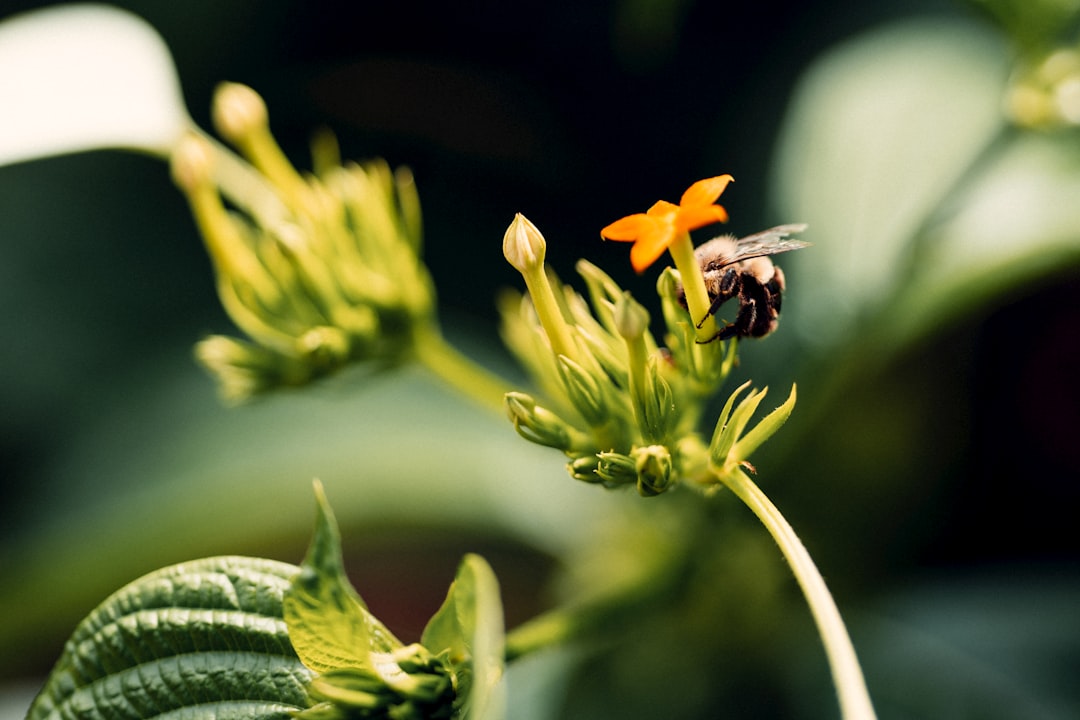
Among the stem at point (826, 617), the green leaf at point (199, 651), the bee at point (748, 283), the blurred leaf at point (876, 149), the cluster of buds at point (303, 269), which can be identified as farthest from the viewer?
the blurred leaf at point (876, 149)

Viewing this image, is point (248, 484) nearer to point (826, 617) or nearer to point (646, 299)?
point (646, 299)

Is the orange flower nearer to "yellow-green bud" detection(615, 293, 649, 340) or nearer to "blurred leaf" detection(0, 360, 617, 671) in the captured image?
"yellow-green bud" detection(615, 293, 649, 340)

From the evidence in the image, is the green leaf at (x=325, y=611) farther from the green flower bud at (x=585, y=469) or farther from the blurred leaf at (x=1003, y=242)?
the blurred leaf at (x=1003, y=242)

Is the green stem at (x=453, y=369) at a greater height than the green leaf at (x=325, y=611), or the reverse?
the green stem at (x=453, y=369)

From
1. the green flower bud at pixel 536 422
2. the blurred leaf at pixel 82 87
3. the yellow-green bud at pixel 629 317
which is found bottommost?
the green flower bud at pixel 536 422

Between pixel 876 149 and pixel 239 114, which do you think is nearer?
pixel 239 114

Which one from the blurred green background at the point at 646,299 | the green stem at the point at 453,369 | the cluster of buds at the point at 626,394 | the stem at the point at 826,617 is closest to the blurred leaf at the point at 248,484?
the blurred green background at the point at 646,299

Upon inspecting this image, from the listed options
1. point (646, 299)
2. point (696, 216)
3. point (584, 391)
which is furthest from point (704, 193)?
point (646, 299)
